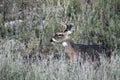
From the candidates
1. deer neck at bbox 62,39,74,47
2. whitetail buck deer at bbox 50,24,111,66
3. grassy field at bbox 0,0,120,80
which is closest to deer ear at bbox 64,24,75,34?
whitetail buck deer at bbox 50,24,111,66

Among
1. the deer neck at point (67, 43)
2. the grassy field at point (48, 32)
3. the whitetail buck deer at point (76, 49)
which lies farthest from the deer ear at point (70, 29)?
the grassy field at point (48, 32)

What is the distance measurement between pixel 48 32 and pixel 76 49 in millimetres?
1075

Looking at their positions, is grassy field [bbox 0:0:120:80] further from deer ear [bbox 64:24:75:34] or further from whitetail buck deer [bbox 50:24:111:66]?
deer ear [bbox 64:24:75:34]

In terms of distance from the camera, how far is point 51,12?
993 centimetres

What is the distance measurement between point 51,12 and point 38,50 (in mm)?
1391

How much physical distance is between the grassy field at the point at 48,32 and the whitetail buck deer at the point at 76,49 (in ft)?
0.48

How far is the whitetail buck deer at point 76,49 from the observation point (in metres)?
8.22

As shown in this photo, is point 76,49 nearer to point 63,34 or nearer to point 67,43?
point 67,43

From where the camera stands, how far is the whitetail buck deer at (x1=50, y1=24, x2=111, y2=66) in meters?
8.22

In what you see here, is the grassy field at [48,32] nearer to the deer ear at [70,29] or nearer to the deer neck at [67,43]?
the deer neck at [67,43]

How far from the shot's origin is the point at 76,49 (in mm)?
8398

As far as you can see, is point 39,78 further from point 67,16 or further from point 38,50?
point 67,16

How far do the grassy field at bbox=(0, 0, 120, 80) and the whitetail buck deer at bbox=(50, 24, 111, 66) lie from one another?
148 millimetres

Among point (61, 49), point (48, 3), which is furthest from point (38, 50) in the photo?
point (48, 3)
